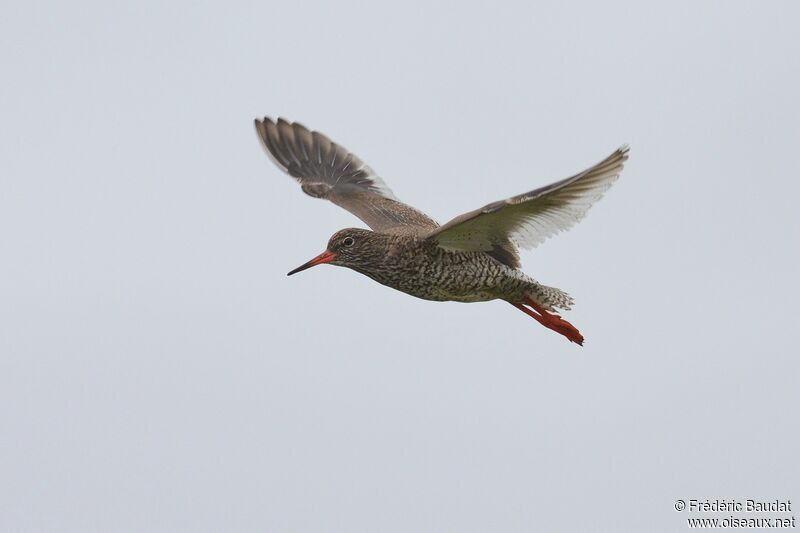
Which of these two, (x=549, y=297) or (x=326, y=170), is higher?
(x=326, y=170)

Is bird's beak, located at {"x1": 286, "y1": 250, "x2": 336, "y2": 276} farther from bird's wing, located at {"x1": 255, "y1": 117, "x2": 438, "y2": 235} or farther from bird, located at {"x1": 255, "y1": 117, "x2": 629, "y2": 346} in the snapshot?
bird's wing, located at {"x1": 255, "y1": 117, "x2": 438, "y2": 235}

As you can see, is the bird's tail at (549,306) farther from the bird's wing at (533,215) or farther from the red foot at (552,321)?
the bird's wing at (533,215)

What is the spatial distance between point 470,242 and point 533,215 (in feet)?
3.80

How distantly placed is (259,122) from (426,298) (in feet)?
16.9

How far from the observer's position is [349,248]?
15.2 metres

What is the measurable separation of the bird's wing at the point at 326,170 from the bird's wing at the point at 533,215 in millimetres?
2778

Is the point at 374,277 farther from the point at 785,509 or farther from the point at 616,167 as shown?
the point at 785,509

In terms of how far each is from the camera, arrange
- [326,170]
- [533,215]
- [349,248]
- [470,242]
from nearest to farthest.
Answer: [533,215]
[470,242]
[349,248]
[326,170]

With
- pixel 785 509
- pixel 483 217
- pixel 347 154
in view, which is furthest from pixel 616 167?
pixel 347 154

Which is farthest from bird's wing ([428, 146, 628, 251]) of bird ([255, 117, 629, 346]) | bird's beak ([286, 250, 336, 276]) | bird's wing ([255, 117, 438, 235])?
bird's wing ([255, 117, 438, 235])

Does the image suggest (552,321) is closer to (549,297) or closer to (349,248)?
(549,297)

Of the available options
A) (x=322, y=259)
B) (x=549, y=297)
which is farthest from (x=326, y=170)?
(x=549, y=297)

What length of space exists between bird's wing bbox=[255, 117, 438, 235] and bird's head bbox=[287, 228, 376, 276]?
1.89 m

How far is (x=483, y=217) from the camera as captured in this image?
44.1 ft
